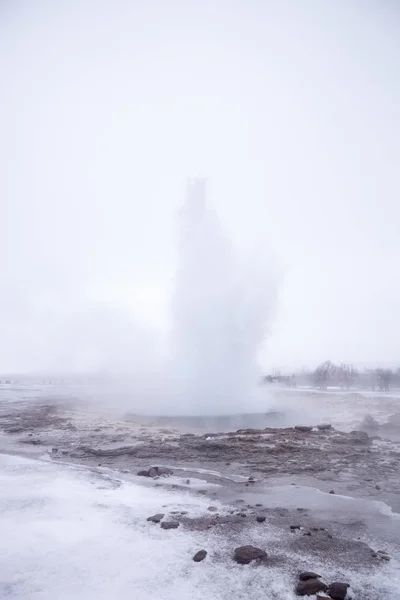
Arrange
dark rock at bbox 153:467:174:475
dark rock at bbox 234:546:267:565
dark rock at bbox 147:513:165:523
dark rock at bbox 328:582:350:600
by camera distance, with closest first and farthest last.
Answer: dark rock at bbox 328:582:350:600 → dark rock at bbox 234:546:267:565 → dark rock at bbox 147:513:165:523 → dark rock at bbox 153:467:174:475

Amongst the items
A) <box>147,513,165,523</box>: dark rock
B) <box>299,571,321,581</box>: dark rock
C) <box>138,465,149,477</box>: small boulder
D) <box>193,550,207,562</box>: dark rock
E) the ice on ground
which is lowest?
<box>138,465,149,477</box>: small boulder

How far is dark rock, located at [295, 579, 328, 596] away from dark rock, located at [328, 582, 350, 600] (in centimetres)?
11

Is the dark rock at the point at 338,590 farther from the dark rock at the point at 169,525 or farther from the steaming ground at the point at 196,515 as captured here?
the dark rock at the point at 169,525

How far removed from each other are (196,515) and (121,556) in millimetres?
2285

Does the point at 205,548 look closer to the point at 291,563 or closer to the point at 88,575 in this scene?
the point at 291,563

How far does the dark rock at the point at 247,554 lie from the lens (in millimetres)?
6411

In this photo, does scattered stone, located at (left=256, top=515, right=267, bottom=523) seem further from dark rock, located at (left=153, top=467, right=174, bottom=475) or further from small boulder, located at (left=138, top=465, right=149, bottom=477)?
small boulder, located at (left=138, top=465, right=149, bottom=477)

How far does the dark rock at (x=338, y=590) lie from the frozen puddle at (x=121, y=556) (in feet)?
1.49

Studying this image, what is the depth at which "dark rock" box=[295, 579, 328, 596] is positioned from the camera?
5.49 meters

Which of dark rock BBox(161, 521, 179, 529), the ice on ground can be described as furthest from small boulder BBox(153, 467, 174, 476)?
dark rock BBox(161, 521, 179, 529)

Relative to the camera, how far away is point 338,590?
5426 millimetres

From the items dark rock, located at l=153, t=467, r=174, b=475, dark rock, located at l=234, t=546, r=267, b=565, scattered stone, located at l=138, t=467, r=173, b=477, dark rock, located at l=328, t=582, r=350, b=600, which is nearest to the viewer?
dark rock, located at l=328, t=582, r=350, b=600

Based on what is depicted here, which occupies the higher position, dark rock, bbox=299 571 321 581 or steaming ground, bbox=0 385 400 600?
dark rock, bbox=299 571 321 581

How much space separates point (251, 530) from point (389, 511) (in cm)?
363
